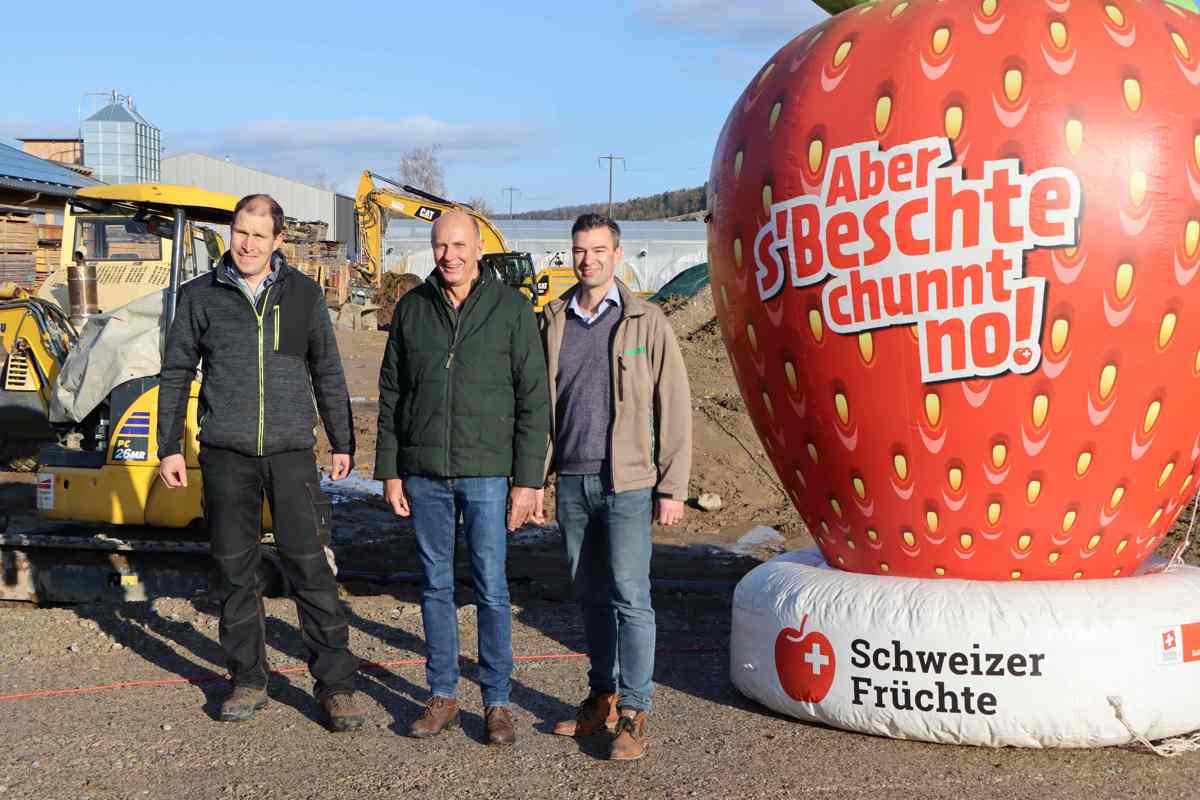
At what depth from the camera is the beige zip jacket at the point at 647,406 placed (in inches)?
173

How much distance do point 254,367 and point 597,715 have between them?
182 centimetres

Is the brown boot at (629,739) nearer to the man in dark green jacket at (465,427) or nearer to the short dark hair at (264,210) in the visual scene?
the man in dark green jacket at (465,427)

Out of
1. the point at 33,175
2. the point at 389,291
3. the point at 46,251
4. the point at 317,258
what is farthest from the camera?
the point at 317,258

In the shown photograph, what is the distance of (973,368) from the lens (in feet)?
14.8

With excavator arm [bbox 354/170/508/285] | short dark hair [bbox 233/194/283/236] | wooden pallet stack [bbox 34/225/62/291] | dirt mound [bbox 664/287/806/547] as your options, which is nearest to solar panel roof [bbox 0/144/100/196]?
wooden pallet stack [bbox 34/225/62/291]

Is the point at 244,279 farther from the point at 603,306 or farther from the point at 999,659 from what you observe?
the point at 999,659

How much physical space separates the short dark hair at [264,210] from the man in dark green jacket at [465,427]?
63 centimetres

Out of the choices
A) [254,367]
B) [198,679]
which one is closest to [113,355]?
[198,679]

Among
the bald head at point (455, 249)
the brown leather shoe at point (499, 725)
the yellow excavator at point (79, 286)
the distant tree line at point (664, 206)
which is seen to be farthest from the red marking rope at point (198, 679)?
the distant tree line at point (664, 206)

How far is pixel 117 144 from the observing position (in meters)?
45.1

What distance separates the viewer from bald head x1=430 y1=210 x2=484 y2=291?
4.41 m

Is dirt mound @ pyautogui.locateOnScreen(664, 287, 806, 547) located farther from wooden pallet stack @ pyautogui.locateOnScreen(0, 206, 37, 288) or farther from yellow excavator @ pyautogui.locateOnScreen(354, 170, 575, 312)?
wooden pallet stack @ pyautogui.locateOnScreen(0, 206, 37, 288)

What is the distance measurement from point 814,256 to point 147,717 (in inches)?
123

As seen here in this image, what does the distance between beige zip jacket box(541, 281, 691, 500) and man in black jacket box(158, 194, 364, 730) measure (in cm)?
110
